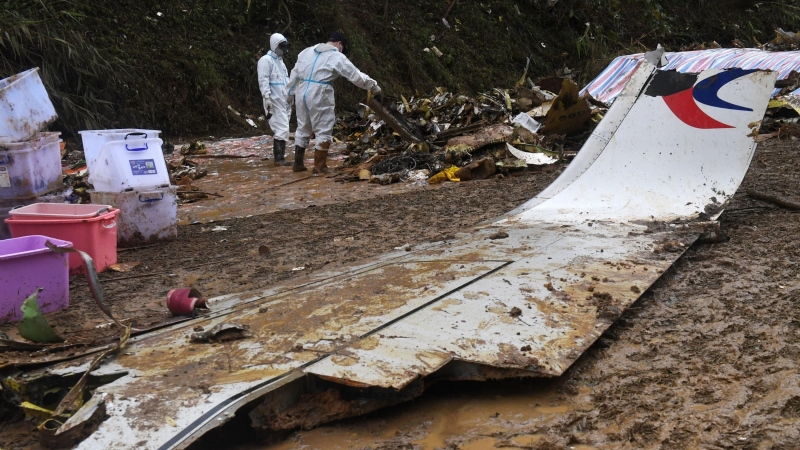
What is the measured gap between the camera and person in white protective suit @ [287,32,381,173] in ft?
24.0

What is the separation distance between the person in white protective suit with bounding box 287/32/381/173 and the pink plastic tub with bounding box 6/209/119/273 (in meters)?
3.84

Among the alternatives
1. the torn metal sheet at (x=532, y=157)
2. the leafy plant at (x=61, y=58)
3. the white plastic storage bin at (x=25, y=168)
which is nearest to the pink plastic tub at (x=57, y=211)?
the white plastic storage bin at (x=25, y=168)

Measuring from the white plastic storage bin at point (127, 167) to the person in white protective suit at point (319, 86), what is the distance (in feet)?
10.2

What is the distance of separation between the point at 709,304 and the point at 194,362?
201 cm

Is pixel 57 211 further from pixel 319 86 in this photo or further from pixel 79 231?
pixel 319 86

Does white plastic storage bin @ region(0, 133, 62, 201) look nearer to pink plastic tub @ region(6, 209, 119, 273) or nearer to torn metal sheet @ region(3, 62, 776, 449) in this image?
pink plastic tub @ region(6, 209, 119, 273)

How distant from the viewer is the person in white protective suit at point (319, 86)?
7.30 meters

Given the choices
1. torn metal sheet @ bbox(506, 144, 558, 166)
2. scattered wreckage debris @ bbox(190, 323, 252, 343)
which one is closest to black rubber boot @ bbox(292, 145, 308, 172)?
torn metal sheet @ bbox(506, 144, 558, 166)

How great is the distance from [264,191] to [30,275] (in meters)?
3.73

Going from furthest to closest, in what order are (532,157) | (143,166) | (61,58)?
(61,58) < (532,157) < (143,166)

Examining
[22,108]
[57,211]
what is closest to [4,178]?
[22,108]

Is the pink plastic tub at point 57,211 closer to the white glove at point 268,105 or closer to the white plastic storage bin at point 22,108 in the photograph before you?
the white plastic storage bin at point 22,108

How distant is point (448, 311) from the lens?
254cm

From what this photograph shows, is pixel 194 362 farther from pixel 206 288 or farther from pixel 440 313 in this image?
pixel 206 288
